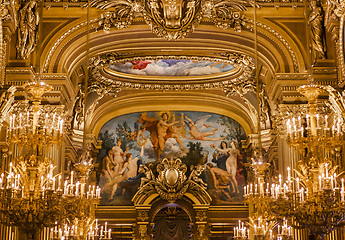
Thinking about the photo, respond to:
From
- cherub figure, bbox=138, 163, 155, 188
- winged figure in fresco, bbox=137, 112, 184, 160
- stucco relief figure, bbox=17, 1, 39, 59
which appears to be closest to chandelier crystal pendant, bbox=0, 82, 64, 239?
stucco relief figure, bbox=17, 1, 39, 59

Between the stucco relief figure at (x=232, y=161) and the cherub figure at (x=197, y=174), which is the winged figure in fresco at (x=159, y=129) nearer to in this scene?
the cherub figure at (x=197, y=174)

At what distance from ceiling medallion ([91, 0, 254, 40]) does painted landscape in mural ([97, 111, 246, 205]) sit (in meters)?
7.49

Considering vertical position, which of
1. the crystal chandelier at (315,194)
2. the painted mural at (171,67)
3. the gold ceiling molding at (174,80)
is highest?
the painted mural at (171,67)

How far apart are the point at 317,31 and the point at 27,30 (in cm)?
→ 644

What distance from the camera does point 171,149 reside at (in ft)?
73.6

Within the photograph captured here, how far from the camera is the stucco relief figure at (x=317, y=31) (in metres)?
14.3

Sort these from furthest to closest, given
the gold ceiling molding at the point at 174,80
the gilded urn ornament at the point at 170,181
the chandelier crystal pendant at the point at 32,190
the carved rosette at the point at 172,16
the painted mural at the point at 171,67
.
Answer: the gilded urn ornament at the point at 170,181
the painted mural at the point at 171,67
the gold ceiling molding at the point at 174,80
the carved rosette at the point at 172,16
the chandelier crystal pendant at the point at 32,190

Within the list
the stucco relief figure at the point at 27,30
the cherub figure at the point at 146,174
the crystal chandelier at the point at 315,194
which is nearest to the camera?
the crystal chandelier at the point at 315,194

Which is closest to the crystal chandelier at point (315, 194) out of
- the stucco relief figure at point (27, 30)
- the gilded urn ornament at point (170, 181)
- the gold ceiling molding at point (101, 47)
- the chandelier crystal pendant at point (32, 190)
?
the chandelier crystal pendant at point (32, 190)

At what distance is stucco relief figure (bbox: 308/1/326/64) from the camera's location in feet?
46.9

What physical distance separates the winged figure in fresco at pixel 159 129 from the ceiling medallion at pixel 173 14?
7.54 m

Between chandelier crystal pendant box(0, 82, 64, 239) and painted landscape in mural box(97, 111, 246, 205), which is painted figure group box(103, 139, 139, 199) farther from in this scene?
chandelier crystal pendant box(0, 82, 64, 239)

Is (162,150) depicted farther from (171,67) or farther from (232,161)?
(171,67)

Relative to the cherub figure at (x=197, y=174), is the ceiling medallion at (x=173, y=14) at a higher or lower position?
higher
